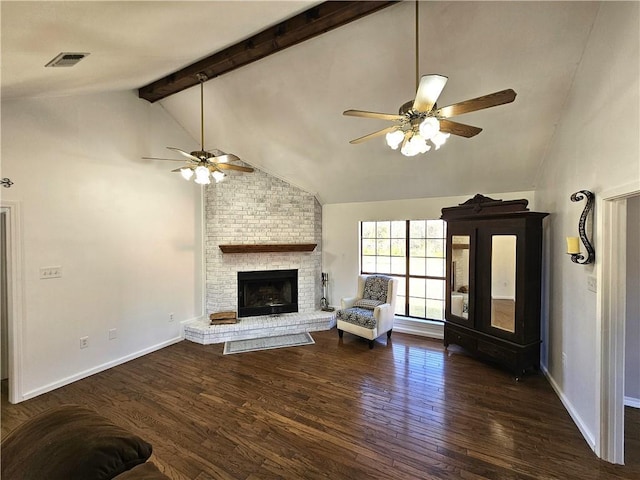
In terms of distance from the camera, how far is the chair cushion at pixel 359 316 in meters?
4.15

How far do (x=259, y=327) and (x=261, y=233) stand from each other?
1679 mm

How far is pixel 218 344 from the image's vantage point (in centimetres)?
437

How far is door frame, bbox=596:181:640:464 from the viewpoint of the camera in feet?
6.69

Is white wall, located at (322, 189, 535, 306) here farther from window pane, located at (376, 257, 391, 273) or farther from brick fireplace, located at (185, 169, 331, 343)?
window pane, located at (376, 257, 391, 273)

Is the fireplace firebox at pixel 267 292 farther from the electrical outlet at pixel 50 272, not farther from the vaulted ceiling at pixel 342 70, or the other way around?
the electrical outlet at pixel 50 272

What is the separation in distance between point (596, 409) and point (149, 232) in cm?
524

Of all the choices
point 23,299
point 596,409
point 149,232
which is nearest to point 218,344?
point 149,232

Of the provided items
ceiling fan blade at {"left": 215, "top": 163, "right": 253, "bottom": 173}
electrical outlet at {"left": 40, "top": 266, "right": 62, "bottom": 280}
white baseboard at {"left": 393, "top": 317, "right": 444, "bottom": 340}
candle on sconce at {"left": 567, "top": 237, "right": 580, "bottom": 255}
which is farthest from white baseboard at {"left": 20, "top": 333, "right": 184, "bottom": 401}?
candle on sconce at {"left": 567, "top": 237, "right": 580, "bottom": 255}

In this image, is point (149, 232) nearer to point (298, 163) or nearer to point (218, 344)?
point (218, 344)

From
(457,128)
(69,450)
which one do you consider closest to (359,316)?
(457,128)

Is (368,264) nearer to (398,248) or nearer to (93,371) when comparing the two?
(398,248)

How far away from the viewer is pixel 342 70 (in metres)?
2.88

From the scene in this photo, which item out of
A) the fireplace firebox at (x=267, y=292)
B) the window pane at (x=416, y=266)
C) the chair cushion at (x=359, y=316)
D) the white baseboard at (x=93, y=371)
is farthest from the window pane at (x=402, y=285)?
the white baseboard at (x=93, y=371)

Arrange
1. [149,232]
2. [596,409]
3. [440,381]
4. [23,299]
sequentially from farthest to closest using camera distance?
1. [149,232]
2. [440,381]
3. [23,299]
4. [596,409]
